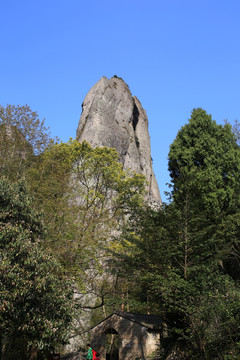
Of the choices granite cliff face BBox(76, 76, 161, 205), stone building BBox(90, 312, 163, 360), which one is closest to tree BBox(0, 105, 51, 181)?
stone building BBox(90, 312, 163, 360)

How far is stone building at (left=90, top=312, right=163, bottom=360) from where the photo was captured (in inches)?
845

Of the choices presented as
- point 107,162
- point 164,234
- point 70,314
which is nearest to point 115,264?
point 164,234

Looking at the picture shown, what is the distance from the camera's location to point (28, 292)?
13.0 m

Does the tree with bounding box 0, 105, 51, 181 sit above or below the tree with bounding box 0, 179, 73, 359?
above

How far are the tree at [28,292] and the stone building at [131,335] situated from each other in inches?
339

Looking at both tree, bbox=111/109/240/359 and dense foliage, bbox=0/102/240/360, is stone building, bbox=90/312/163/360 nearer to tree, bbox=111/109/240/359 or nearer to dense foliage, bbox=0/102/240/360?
dense foliage, bbox=0/102/240/360

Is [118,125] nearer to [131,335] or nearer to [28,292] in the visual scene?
[131,335]

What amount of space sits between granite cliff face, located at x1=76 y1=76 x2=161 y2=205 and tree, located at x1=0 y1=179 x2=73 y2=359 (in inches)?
1893

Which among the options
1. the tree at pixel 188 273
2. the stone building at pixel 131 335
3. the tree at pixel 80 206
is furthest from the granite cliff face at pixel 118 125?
the tree at pixel 188 273

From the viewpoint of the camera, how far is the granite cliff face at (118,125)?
6638 cm

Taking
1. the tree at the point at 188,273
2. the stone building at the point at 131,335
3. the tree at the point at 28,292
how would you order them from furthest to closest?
the stone building at the point at 131,335, the tree at the point at 188,273, the tree at the point at 28,292

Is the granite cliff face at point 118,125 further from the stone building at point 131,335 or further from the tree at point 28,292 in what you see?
the tree at point 28,292

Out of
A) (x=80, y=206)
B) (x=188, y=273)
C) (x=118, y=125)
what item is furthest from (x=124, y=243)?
(x=118, y=125)

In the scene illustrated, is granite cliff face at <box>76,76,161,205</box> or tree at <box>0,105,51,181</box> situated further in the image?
granite cliff face at <box>76,76,161,205</box>
